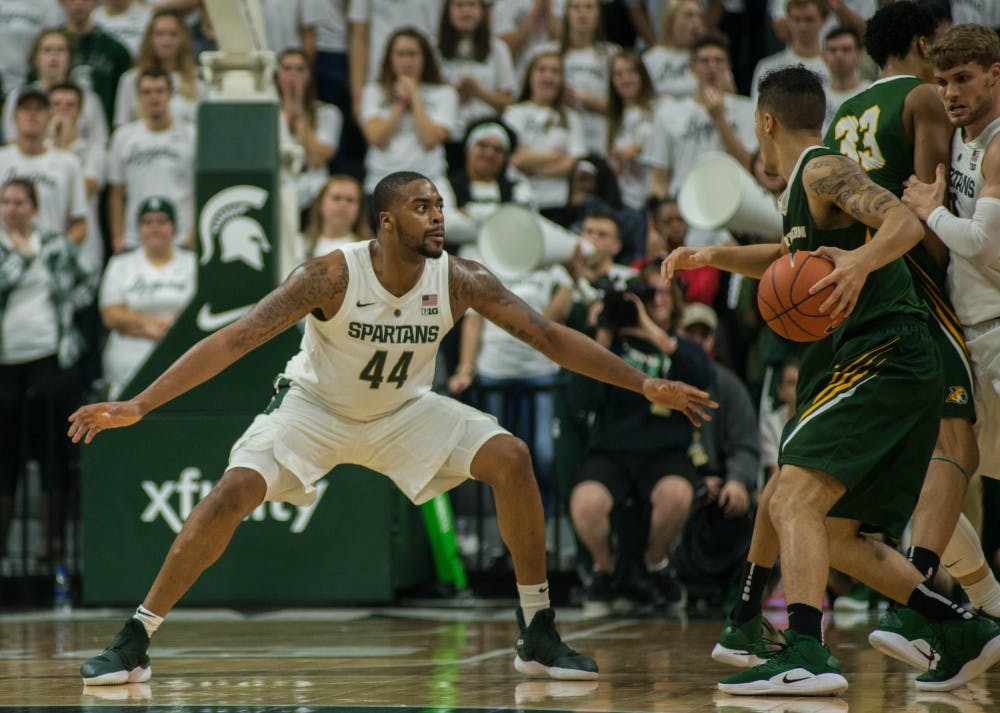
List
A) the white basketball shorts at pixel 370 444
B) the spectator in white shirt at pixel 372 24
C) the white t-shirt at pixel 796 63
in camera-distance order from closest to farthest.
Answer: the white basketball shorts at pixel 370 444
the white t-shirt at pixel 796 63
the spectator in white shirt at pixel 372 24

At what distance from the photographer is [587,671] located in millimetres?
6234

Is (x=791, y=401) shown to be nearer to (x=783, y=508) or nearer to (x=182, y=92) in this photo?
(x=783, y=508)

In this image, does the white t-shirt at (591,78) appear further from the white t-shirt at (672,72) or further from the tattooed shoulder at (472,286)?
the tattooed shoulder at (472,286)

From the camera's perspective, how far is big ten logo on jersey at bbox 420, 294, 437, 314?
676cm

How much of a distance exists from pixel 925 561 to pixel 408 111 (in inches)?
290

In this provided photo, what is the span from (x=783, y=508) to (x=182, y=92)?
8.30m

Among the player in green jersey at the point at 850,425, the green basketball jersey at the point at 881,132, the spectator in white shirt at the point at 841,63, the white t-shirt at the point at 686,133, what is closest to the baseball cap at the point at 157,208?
the white t-shirt at the point at 686,133

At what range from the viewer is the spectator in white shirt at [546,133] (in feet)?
39.9

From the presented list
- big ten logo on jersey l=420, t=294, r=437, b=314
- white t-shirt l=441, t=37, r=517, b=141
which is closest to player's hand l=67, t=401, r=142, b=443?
big ten logo on jersey l=420, t=294, r=437, b=314

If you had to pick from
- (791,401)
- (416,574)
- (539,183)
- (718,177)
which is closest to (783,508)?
(718,177)

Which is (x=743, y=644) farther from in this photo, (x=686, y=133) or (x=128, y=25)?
(x=128, y=25)

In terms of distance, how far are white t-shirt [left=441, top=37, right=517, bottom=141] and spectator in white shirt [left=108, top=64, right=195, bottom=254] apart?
2263 millimetres

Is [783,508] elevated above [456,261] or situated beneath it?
situated beneath

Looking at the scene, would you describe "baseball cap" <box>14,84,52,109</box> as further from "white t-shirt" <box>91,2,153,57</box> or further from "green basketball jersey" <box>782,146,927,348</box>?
"green basketball jersey" <box>782,146,927,348</box>
